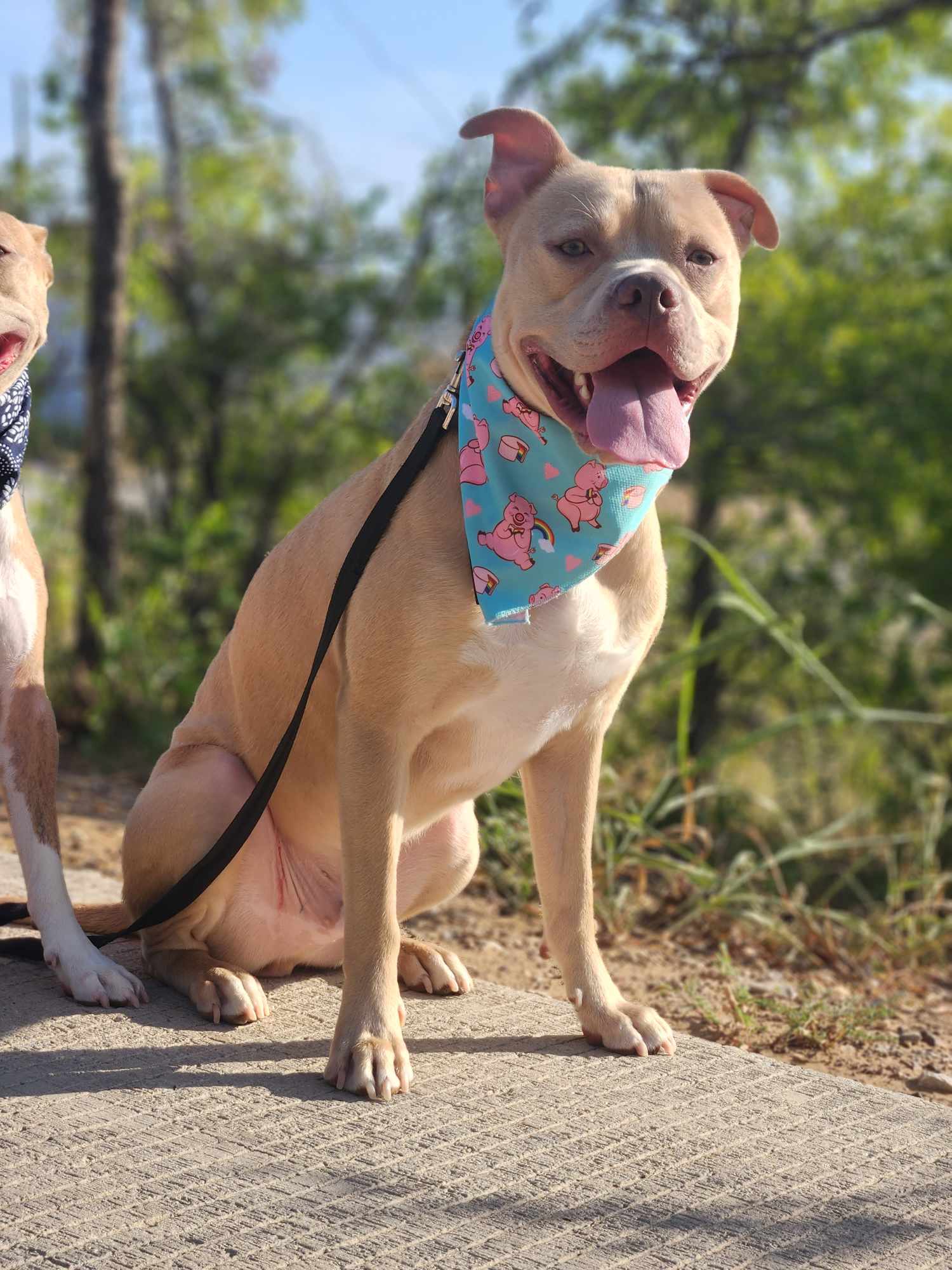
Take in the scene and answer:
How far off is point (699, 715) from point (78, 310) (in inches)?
250

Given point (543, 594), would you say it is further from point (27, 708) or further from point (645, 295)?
point (27, 708)

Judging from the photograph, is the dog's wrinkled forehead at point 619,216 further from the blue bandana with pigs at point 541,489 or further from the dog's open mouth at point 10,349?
the dog's open mouth at point 10,349

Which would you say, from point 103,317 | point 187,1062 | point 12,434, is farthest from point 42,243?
point 103,317

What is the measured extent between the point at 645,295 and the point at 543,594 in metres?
0.62

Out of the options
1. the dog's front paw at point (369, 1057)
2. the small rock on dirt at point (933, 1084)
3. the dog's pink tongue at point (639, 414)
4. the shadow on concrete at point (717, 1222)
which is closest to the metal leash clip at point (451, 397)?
the dog's pink tongue at point (639, 414)

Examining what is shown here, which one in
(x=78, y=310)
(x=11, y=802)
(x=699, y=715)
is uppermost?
(x=78, y=310)

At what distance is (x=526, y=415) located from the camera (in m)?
2.74

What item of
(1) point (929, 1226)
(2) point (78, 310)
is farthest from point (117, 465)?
(1) point (929, 1226)

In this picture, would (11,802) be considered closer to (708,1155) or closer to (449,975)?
(449,975)

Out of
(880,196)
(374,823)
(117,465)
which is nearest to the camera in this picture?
(374,823)

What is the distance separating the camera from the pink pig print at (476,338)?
9.39 ft

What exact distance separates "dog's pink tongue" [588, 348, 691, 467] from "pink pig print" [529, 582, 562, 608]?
342 mm

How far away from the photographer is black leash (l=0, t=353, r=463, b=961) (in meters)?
2.80

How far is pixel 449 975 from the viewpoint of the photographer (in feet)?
10.7
